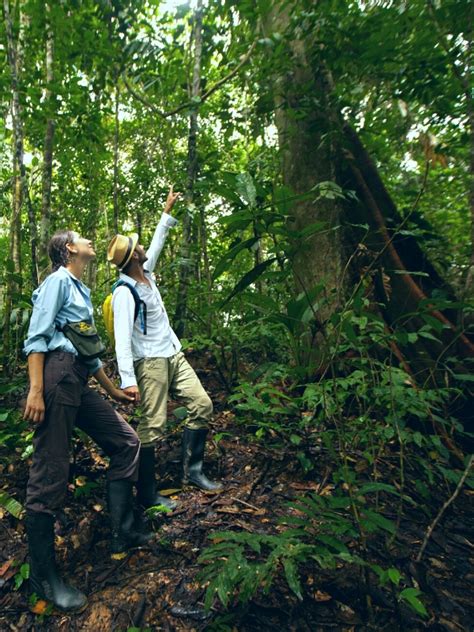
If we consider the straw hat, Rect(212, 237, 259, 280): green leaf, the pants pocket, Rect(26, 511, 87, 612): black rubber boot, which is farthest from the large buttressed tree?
Rect(26, 511, 87, 612): black rubber boot

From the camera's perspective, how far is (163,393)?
124 inches

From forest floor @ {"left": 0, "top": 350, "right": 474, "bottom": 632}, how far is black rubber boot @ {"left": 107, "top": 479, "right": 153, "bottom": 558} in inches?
2.4

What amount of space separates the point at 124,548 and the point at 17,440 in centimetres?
131

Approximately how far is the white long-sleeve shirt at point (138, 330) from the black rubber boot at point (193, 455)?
679mm

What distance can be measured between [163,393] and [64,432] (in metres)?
0.90

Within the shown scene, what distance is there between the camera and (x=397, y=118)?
4.94 m

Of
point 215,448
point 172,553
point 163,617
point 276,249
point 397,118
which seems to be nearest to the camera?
point 276,249

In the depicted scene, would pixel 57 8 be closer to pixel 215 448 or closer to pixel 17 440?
pixel 17 440

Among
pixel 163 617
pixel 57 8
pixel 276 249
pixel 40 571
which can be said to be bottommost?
pixel 163 617

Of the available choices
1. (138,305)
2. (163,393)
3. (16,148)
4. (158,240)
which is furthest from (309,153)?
(16,148)

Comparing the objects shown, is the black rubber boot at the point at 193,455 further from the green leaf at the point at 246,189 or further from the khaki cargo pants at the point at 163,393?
the green leaf at the point at 246,189

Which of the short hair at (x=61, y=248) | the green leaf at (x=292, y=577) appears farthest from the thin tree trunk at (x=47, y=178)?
the green leaf at (x=292, y=577)

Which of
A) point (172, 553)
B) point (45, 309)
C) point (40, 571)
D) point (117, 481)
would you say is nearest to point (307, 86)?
point (45, 309)

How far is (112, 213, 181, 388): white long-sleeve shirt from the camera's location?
9.62 feet
